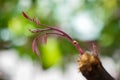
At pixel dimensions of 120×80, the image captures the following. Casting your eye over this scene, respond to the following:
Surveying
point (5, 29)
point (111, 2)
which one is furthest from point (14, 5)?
point (111, 2)

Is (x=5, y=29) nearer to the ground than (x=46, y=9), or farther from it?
nearer to the ground

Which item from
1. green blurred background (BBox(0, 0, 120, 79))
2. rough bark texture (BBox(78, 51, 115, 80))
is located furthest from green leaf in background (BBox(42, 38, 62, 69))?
rough bark texture (BBox(78, 51, 115, 80))

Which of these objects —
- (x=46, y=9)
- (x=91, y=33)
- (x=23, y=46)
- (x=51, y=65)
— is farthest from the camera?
(x=91, y=33)

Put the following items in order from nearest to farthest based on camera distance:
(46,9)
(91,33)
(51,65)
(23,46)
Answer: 1. (51,65)
2. (23,46)
3. (46,9)
4. (91,33)

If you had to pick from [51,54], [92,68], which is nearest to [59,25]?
[51,54]

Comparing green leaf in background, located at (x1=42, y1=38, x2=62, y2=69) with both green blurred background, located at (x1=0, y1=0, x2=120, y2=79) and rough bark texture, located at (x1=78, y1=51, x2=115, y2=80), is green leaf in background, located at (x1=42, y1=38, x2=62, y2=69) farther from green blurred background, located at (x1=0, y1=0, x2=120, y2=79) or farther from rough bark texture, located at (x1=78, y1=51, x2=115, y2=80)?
rough bark texture, located at (x1=78, y1=51, x2=115, y2=80)

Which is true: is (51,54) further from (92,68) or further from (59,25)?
(92,68)

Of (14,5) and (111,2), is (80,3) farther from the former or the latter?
(14,5)
